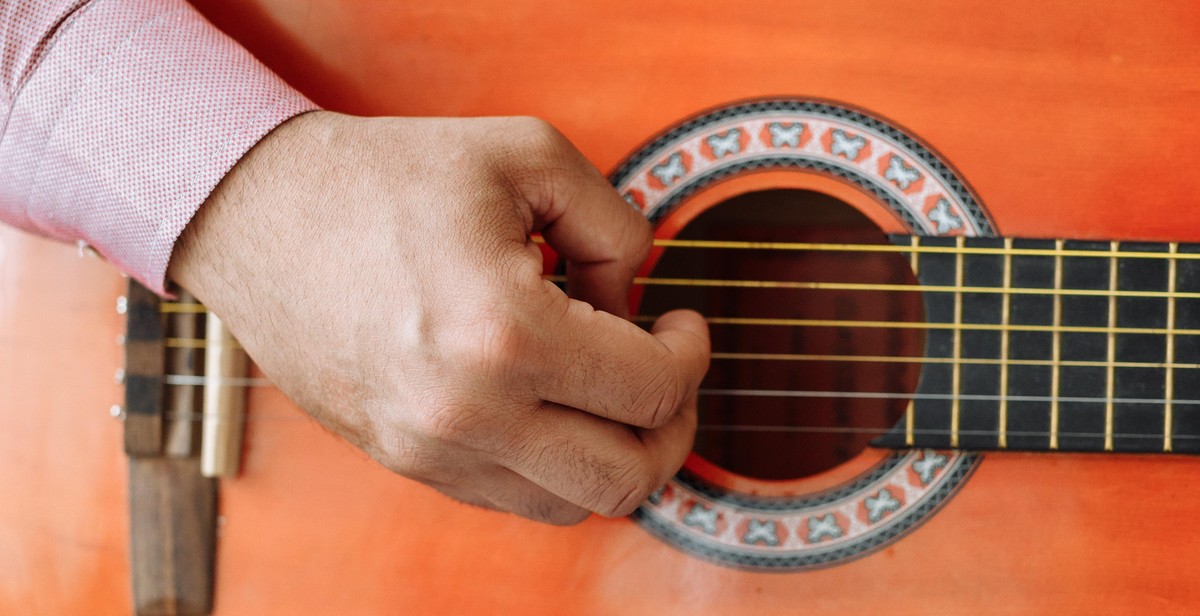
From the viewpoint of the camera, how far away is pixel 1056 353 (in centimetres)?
90

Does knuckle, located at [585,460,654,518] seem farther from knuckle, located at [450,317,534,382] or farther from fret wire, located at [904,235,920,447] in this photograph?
fret wire, located at [904,235,920,447]

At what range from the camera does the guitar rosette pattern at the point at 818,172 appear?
91 cm

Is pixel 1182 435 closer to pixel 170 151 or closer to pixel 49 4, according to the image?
pixel 170 151

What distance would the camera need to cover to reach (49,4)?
0.74 metres

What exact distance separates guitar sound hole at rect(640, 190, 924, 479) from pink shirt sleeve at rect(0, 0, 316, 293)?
0.46 metres

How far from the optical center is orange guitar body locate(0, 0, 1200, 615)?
2.97 ft

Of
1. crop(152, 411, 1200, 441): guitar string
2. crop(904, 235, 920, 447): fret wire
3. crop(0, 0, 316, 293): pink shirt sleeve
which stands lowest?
crop(152, 411, 1200, 441): guitar string

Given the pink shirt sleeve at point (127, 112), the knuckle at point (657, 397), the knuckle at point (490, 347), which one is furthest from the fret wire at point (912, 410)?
the pink shirt sleeve at point (127, 112)

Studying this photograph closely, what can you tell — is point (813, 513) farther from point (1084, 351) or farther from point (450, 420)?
point (450, 420)

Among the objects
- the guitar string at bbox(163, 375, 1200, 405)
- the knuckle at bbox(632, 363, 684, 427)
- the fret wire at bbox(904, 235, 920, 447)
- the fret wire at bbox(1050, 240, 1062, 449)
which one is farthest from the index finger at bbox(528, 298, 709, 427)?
the fret wire at bbox(1050, 240, 1062, 449)

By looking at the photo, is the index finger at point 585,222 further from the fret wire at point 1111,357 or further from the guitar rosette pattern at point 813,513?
the fret wire at point 1111,357

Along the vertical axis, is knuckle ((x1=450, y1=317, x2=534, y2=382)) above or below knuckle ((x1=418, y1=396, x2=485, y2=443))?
above

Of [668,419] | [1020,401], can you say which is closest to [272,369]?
[668,419]

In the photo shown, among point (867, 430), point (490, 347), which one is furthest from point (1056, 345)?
point (490, 347)
